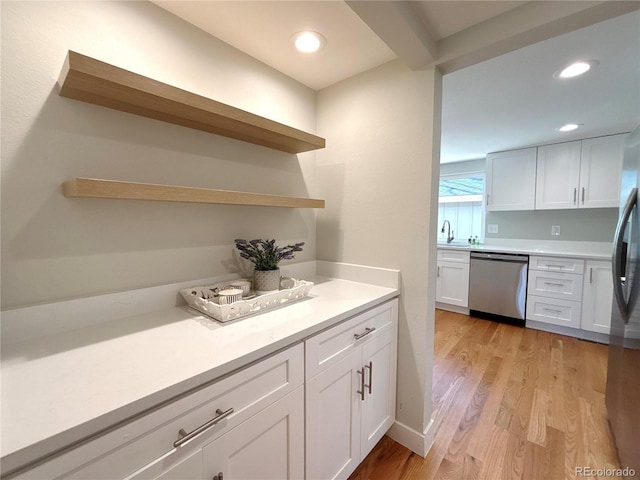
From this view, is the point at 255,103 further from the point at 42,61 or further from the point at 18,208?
the point at 18,208

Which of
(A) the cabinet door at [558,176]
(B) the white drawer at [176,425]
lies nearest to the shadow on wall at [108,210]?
(B) the white drawer at [176,425]

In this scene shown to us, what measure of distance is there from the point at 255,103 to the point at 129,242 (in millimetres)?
985

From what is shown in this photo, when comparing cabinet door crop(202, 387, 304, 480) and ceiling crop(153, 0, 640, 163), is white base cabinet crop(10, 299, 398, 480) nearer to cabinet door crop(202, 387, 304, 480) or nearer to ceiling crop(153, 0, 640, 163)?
cabinet door crop(202, 387, 304, 480)

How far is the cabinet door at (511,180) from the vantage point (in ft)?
10.8

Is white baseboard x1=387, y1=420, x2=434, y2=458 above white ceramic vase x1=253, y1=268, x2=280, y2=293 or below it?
below

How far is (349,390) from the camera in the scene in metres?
1.18

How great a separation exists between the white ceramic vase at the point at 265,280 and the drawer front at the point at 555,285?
10.2 ft

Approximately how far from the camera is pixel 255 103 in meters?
1.52

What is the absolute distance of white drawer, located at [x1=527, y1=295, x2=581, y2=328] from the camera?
2.80m

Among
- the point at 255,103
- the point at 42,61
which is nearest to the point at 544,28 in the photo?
the point at 255,103

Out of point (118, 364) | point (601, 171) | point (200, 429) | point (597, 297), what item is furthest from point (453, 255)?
point (118, 364)

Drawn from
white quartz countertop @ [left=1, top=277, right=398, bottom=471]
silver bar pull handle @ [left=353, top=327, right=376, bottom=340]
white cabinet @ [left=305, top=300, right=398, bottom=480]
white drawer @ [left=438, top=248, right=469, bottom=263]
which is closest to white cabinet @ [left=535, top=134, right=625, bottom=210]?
white drawer @ [left=438, top=248, right=469, bottom=263]

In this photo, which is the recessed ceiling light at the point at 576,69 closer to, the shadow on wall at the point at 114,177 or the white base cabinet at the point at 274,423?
the white base cabinet at the point at 274,423

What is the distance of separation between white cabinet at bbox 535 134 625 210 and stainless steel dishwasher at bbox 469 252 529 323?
2.68 feet
